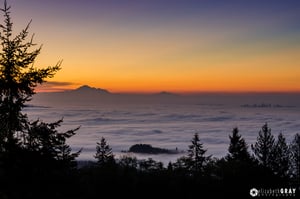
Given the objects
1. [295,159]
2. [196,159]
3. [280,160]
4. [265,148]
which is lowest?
[295,159]

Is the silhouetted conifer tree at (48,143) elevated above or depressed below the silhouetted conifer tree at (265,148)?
above

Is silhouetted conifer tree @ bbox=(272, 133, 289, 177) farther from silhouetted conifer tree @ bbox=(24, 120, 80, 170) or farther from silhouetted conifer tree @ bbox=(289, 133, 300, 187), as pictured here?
silhouetted conifer tree @ bbox=(24, 120, 80, 170)

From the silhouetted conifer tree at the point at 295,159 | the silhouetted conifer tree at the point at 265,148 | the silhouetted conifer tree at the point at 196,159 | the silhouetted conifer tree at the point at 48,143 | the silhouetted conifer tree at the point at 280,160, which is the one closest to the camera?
the silhouetted conifer tree at the point at 48,143

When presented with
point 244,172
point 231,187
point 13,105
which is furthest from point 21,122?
point 244,172

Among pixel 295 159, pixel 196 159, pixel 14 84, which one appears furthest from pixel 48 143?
pixel 295 159

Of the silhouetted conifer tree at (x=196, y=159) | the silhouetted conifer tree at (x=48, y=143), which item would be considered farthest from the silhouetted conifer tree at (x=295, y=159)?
the silhouetted conifer tree at (x=48, y=143)

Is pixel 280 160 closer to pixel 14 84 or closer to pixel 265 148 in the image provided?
pixel 265 148

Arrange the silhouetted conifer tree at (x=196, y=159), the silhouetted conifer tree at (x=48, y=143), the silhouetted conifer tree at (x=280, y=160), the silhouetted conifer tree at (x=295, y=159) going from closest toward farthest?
the silhouetted conifer tree at (x=48, y=143) < the silhouetted conifer tree at (x=196, y=159) < the silhouetted conifer tree at (x=280, y=160) < the silhouetted conifer tree at (x=295, y=159)

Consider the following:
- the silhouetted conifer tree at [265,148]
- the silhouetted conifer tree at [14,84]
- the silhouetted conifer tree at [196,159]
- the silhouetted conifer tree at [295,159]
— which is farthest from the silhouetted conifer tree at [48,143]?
the silhouetted conifer tree at [295,159]

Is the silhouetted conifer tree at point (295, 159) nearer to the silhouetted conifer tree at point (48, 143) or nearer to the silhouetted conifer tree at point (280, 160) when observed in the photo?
the silhouetted conifer tree at point (280, 160)

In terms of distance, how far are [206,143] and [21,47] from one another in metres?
176

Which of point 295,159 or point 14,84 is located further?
point 295,159

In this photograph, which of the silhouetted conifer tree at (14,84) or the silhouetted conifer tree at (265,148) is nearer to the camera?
the silhouetted conifer tree at (14,84)

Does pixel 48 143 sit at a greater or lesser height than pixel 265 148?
greater
